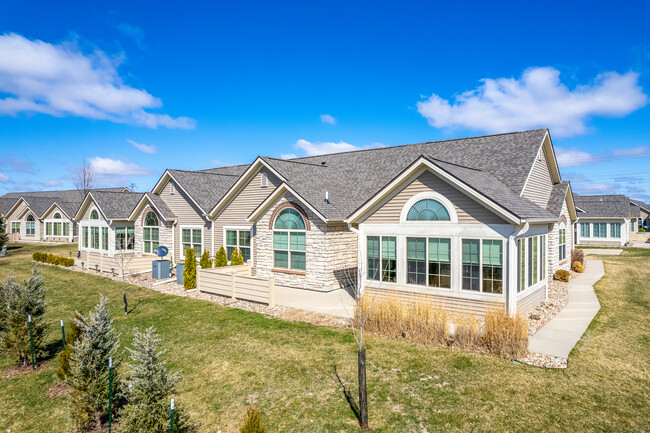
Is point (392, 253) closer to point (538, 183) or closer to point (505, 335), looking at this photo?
point (505, 335)

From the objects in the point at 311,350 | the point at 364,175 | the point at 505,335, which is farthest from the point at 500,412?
the point at 364,175

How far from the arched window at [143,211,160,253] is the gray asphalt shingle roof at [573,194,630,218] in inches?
1719

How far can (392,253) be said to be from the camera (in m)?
14.0

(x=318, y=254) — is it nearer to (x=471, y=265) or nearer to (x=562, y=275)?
(x=471, y=265)

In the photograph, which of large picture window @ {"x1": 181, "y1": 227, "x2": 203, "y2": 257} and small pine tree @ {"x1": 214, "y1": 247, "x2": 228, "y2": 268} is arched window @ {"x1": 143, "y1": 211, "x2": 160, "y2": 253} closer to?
large picture window @ {"x1": 181, "y1": 227, "x2": 203, "y2": 257}

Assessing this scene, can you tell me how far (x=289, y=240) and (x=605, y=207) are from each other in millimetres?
41202

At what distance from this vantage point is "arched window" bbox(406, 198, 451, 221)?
1295cm

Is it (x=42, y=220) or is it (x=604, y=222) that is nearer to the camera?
(x=604, y=222)

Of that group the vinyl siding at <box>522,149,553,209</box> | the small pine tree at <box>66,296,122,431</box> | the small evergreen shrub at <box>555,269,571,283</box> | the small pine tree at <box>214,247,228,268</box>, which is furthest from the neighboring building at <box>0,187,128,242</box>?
the small evergreen shrub at <box>555,269,571,283</box>

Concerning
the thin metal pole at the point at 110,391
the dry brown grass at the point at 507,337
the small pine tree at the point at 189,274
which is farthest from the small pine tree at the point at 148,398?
the small pine tree at the point at 189,274

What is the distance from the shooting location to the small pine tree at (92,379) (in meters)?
7.07

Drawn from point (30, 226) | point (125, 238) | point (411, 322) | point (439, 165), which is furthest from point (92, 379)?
point (30, 226)

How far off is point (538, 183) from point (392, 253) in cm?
866

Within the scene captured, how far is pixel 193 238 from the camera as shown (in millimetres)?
24578
